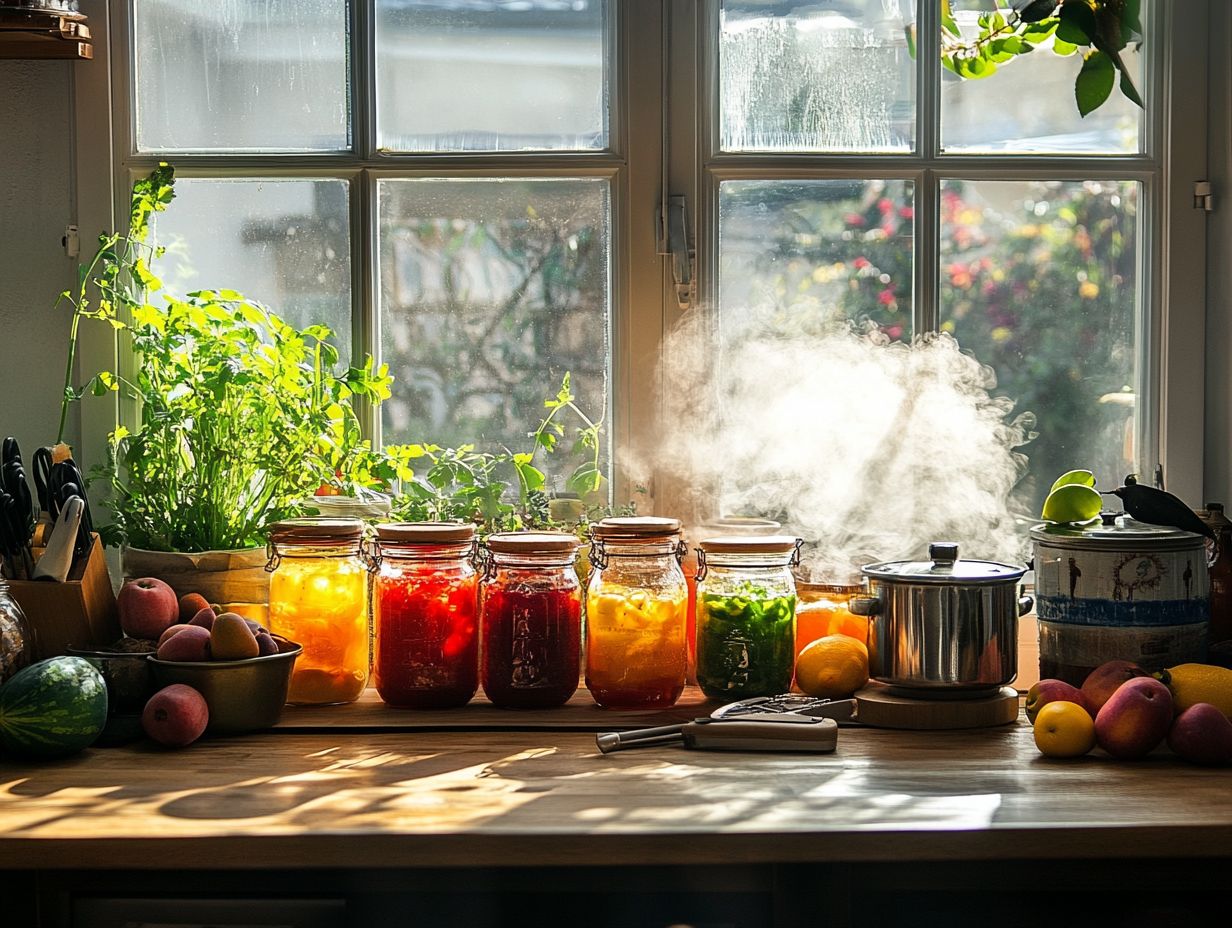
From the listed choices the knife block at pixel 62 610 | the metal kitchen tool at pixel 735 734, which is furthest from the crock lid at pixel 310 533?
the metal kitchen tool at pixel 735 734

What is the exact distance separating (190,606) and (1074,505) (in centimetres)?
134

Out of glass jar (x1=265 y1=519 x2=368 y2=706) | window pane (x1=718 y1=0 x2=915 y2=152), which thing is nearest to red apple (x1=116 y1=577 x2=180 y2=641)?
glass jar (x1=265 y1=519 x2=368 y2=706)

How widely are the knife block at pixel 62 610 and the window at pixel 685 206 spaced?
0.58 meters

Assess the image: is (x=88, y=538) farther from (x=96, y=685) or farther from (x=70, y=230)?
(x=70, y=230)

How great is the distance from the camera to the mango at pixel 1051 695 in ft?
5.65

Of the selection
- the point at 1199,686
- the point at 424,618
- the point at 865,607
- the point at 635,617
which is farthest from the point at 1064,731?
the point at 424,618

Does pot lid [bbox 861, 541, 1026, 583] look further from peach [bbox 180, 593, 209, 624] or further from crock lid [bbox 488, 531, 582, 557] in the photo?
peach [bbox 180, 593, 209, 624]

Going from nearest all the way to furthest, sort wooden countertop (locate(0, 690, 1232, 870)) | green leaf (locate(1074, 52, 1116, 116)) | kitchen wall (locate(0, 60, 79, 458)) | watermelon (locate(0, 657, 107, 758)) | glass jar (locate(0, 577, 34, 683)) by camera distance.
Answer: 1. wooden countertop (locate(0, 690, 1232, 870))
2. watermelon (locate(0, 657, 107, 758))
3. glass jar (locate(0, 577, 34, 683))
4. green leaf (locate(1074, 52, 1116, 116))
5. kitchen wall (locate(0, 60, 79, 458))

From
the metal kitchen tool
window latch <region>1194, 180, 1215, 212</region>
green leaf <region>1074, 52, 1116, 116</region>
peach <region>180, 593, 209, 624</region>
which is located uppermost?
green leaf <region>1074, 52, 1116, 116</region>

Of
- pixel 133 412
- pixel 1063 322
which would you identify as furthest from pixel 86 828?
pixel 1063 322

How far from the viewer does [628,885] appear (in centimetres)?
145

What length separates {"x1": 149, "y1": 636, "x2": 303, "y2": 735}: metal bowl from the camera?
5.63 ft

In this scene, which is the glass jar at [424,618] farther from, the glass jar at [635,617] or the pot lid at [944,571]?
the pot lid at [944,571]

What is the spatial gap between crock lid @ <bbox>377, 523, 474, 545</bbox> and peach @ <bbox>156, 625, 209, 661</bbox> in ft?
0.95
